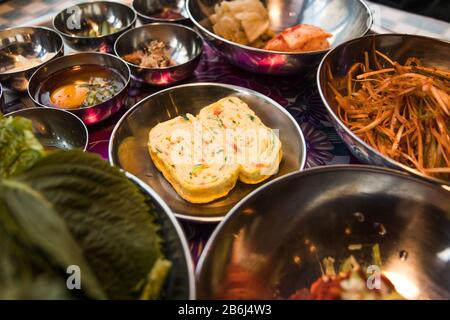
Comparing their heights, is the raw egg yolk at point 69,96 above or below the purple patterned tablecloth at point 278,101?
above

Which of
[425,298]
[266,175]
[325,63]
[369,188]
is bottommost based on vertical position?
[425,298]

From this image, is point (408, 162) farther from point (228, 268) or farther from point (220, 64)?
point (220, 64)

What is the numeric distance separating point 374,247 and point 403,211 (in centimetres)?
14

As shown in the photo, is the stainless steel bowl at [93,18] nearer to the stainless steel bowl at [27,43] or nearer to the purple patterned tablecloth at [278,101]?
the stainless steel bowl at [27,43]

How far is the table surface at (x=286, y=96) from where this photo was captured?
155 cm

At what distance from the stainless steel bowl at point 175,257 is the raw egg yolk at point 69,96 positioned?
95cm

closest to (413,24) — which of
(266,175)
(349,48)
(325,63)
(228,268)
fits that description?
(349,48)

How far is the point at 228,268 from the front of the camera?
94cm

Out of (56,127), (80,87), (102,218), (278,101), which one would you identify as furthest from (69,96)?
(102,218)

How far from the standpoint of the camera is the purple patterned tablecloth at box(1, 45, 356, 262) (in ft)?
5.08

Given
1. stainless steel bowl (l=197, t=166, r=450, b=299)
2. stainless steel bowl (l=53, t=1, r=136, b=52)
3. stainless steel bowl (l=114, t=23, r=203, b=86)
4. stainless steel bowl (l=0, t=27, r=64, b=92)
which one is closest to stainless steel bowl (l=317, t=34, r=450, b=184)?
stainless steel bowl (l=197, t=166, r=450, b=299)

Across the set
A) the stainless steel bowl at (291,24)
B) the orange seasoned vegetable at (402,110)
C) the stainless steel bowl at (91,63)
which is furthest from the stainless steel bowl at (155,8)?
the orange seasoned vegetable at (402,110)

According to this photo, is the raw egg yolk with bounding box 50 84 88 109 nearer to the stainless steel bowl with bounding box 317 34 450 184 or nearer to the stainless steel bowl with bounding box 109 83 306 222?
the stainless steel bowl with bounding box 109 83 306 222

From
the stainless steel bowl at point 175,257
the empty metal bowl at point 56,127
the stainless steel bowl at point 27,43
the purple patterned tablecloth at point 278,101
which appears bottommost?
the purple patterned tablecloth at point 278,101
